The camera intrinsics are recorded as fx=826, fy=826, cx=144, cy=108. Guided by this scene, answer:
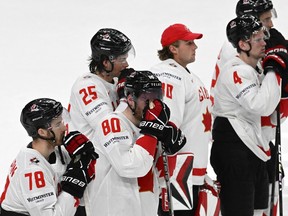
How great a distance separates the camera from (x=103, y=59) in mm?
3730

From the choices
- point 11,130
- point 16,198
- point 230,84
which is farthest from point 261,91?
point 11,130

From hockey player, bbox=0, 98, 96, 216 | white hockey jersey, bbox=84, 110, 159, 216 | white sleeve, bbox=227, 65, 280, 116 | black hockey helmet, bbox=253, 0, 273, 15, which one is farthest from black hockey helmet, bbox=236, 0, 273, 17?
hockey player, bbox=0, 98, 96, 216

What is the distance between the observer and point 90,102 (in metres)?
3.62

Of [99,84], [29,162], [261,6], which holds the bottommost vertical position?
[29,162]

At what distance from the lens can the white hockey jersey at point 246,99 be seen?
3859 mm

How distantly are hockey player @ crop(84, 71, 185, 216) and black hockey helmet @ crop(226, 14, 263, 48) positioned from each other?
0.89 metres

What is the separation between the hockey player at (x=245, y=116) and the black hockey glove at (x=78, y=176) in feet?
3.50

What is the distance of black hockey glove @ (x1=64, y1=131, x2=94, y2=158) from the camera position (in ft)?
10.1

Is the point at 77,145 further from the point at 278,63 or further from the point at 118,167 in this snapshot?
the point at 278,63

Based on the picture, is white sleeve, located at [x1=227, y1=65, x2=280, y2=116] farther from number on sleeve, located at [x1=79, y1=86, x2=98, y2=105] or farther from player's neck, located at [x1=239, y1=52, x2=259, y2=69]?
number on sleeve, located at [x1=79, y1=86, x2=98, y2=105]

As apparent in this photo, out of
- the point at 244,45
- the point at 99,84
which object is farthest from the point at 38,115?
the point at 244,45

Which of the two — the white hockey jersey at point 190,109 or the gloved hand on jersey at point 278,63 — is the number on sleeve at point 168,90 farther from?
the gloved hand on jersey at point 278,63

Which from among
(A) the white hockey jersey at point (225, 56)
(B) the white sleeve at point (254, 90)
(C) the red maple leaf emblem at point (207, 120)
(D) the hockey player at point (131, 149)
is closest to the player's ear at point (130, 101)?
(D) the hockey player at point (131, 149)

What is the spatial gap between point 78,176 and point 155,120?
1.17ft
